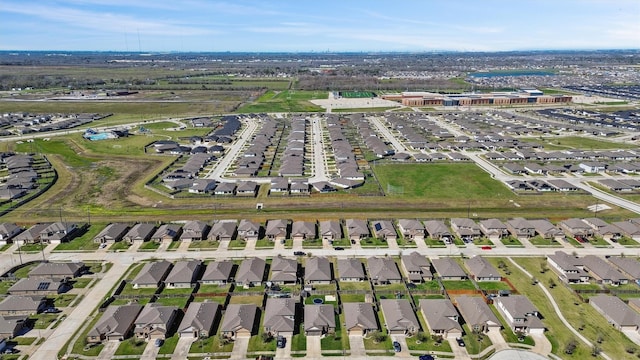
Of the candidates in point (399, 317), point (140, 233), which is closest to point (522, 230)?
point (399, 317)

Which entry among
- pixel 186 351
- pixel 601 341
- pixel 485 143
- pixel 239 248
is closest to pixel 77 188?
pixel 239 248

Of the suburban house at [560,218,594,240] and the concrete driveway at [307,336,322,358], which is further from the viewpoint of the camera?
the suburban house at [560,218,594,240]

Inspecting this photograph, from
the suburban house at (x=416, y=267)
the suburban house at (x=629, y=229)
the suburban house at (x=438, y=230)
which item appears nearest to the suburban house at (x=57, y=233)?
the suburban house at (x=416, y=267)

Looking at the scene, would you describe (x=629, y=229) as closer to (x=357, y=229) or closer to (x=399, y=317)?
(x=357, y=229)

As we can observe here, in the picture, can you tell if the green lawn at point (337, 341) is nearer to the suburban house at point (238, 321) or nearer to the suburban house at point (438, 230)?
the suburban house at point (238, 321)

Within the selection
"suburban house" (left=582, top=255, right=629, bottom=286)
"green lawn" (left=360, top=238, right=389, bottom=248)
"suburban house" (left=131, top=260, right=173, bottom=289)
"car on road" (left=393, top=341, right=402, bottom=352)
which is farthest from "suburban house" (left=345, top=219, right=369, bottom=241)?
Result: "suburban house" (left=582, top=255, right=629, bottom=286)

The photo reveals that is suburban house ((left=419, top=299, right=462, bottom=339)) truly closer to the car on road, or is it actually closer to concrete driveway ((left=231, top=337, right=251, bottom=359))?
the car on road
